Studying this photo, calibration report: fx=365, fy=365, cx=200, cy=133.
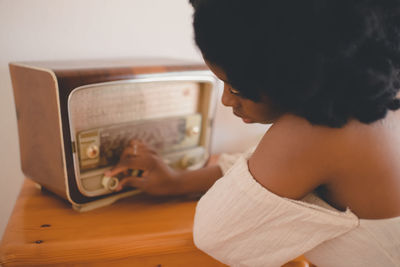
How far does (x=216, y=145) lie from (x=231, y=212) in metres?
0.65

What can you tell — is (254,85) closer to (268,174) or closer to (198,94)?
(268,174)

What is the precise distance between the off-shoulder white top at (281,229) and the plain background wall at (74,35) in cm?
58

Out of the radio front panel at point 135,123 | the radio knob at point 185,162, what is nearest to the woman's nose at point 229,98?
the radio front panel at point 135,123

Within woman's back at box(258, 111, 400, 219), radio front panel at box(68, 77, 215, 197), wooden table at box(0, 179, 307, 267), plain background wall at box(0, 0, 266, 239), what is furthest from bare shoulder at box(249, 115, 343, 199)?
plain background wall at box(0, 0, 266, 239)

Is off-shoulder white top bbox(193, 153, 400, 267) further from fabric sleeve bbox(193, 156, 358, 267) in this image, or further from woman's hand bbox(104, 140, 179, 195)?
woman's hand bbox(104, 140, 179, 195)

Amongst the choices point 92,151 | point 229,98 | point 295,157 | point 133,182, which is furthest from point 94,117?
point 295,157

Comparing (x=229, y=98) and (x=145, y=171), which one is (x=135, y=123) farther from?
(x=229, y=98)

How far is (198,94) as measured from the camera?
0.93 meters

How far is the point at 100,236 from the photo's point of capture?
688mm

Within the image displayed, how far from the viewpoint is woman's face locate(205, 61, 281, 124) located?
21.4 inches

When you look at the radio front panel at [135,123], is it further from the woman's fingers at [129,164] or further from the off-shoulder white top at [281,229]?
the off-shoulder white top at [281,229]

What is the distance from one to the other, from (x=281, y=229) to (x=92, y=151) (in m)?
0.41

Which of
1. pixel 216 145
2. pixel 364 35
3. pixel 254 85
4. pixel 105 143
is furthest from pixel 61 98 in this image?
pixel 216 145

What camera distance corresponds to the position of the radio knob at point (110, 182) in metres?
0.78
